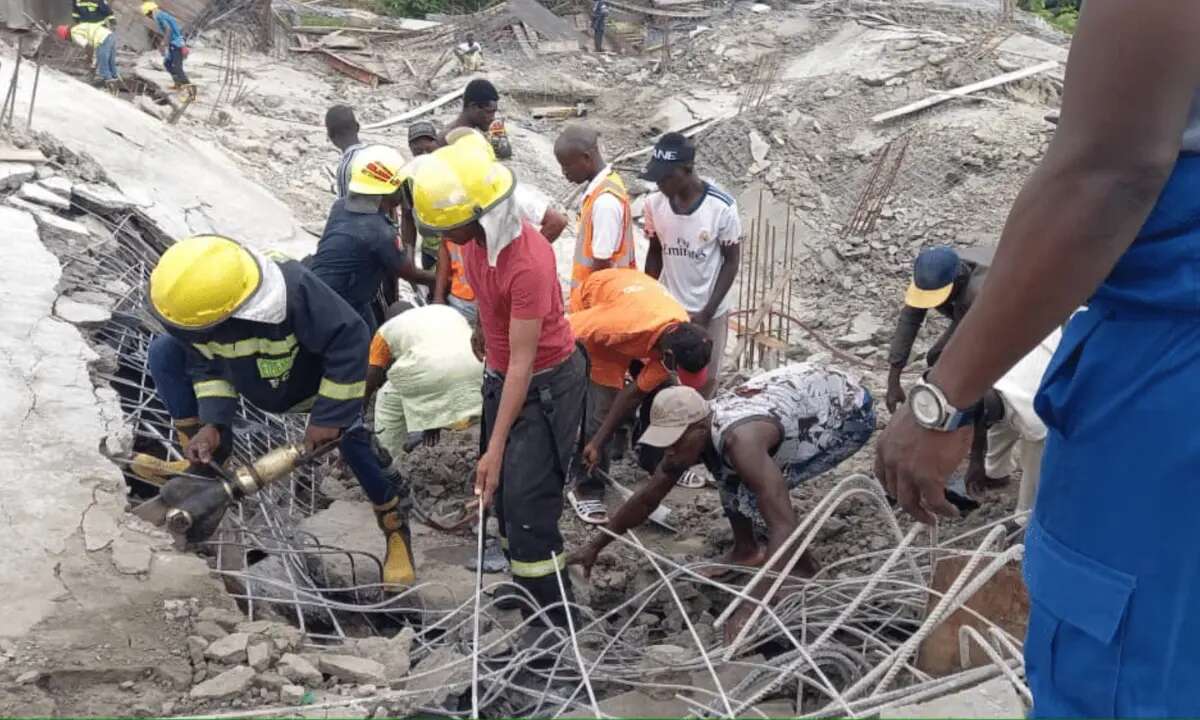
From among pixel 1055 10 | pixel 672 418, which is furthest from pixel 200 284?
pixel 1055 10

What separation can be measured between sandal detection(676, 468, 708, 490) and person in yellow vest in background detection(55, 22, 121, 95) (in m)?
10.6

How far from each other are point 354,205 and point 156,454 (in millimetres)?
1536

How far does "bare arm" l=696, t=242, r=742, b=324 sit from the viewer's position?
20.0 ft

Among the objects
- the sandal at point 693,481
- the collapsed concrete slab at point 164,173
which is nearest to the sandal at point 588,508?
the sandal at point 693,481

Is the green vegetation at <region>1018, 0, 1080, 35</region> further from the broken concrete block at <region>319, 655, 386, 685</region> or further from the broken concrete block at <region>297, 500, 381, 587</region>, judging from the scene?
the broken concrete block at <region>319, 655, 386, 685</region>

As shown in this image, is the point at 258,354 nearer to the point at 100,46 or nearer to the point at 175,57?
the point at 100,46

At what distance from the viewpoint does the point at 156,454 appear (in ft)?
16.6

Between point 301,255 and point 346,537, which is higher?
point 346,537

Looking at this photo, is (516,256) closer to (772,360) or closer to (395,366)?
(395,366)

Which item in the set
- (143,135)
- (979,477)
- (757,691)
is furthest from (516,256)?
(143,135)

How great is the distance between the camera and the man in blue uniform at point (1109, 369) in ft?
4.27

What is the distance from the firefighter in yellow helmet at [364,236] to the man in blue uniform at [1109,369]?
422 cm

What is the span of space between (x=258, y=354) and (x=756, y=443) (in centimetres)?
188

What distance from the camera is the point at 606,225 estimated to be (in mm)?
5637
